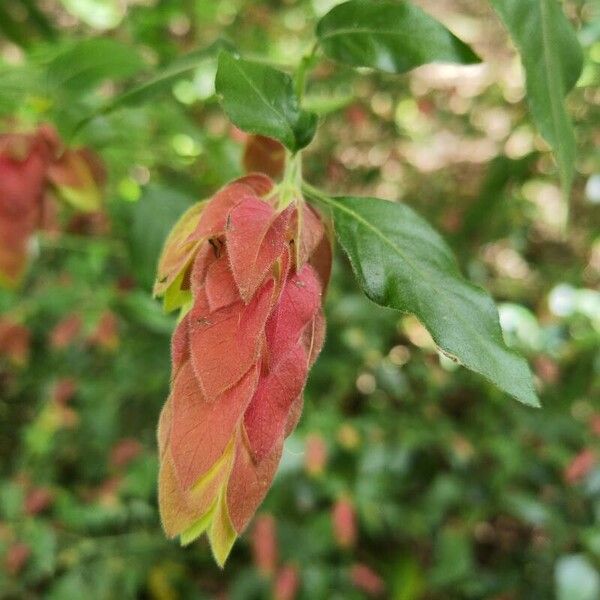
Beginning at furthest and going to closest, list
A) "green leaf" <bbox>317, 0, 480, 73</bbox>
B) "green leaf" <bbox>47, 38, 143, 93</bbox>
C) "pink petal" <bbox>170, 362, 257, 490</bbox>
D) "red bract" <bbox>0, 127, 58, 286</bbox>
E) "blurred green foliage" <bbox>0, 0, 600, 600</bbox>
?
1. "blurred green foliage" <bbox>0, 0, 600, 600</bbox>
2. "red bract" <bbox>0, 127, 58, 286</bbox>
3. "green leaf" <bbox>47, 38, 143, 93</bbox>
4. "green leaf" <bbox>317, 0, 480, 73</bbox>
5. "pink petal" <bbox>170, 362, 257, 490</bbox>

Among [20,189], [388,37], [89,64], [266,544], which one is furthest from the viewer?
[266,544]

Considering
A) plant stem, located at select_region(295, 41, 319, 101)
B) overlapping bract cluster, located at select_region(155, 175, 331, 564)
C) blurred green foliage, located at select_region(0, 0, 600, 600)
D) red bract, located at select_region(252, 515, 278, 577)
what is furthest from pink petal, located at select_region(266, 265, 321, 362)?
red bract, located at select_region(252, 515, 278, 577)

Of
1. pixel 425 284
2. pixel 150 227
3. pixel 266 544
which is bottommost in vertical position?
pixel 266 544

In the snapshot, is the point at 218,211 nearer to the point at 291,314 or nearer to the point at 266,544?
the point at 291,314

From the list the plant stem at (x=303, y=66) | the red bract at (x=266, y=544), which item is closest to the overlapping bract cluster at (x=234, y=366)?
the plant stem at (x=303, y=66)

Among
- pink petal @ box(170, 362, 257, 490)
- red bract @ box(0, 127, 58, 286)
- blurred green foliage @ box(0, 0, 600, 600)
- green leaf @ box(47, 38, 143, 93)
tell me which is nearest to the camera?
pink petal @ box(170, 362, 257, 490)

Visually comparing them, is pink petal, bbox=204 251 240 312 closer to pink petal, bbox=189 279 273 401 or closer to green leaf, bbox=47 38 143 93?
pink petal, bbox=189 279 273 401

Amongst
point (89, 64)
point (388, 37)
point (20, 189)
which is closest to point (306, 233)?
point (388, 37)
